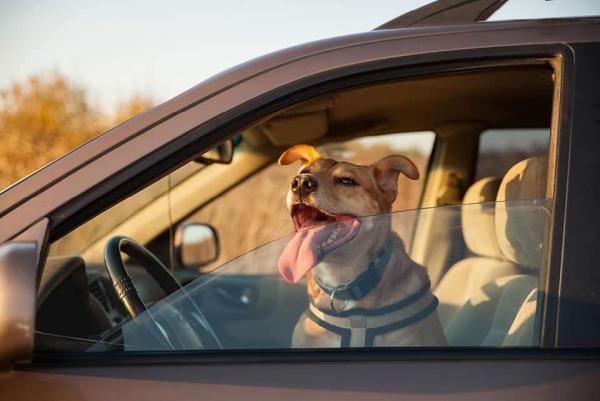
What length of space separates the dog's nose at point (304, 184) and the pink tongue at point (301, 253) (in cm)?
83

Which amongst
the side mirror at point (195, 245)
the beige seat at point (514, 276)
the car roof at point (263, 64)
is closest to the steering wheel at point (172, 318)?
the car roof at point (263, 64)

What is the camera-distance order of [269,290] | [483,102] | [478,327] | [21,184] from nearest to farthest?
[21,184] < [478,327] < [269,290] < [483,102]

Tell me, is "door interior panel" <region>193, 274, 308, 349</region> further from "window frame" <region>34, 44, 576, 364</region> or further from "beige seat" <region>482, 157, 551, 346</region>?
"beige seat" <region>482, 157, 551, 346</region>

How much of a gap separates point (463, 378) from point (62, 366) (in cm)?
82

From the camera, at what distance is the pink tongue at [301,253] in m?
1.95

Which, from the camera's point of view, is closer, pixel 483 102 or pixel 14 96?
pixel 483 102

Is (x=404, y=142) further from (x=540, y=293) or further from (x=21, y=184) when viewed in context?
(x=21, y=184)

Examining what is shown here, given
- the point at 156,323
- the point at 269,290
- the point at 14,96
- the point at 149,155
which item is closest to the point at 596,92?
the point at 149,155

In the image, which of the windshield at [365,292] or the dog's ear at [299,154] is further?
the dog's ear at [299,154]

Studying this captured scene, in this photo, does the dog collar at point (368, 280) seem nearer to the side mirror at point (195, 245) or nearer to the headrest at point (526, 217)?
the headrest at point (526, 217)

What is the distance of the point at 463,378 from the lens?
1578mm

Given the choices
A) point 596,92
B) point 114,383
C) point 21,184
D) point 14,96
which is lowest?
point 114,383

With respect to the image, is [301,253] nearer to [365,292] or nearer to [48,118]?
[365,292]

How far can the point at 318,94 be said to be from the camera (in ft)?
5.84
